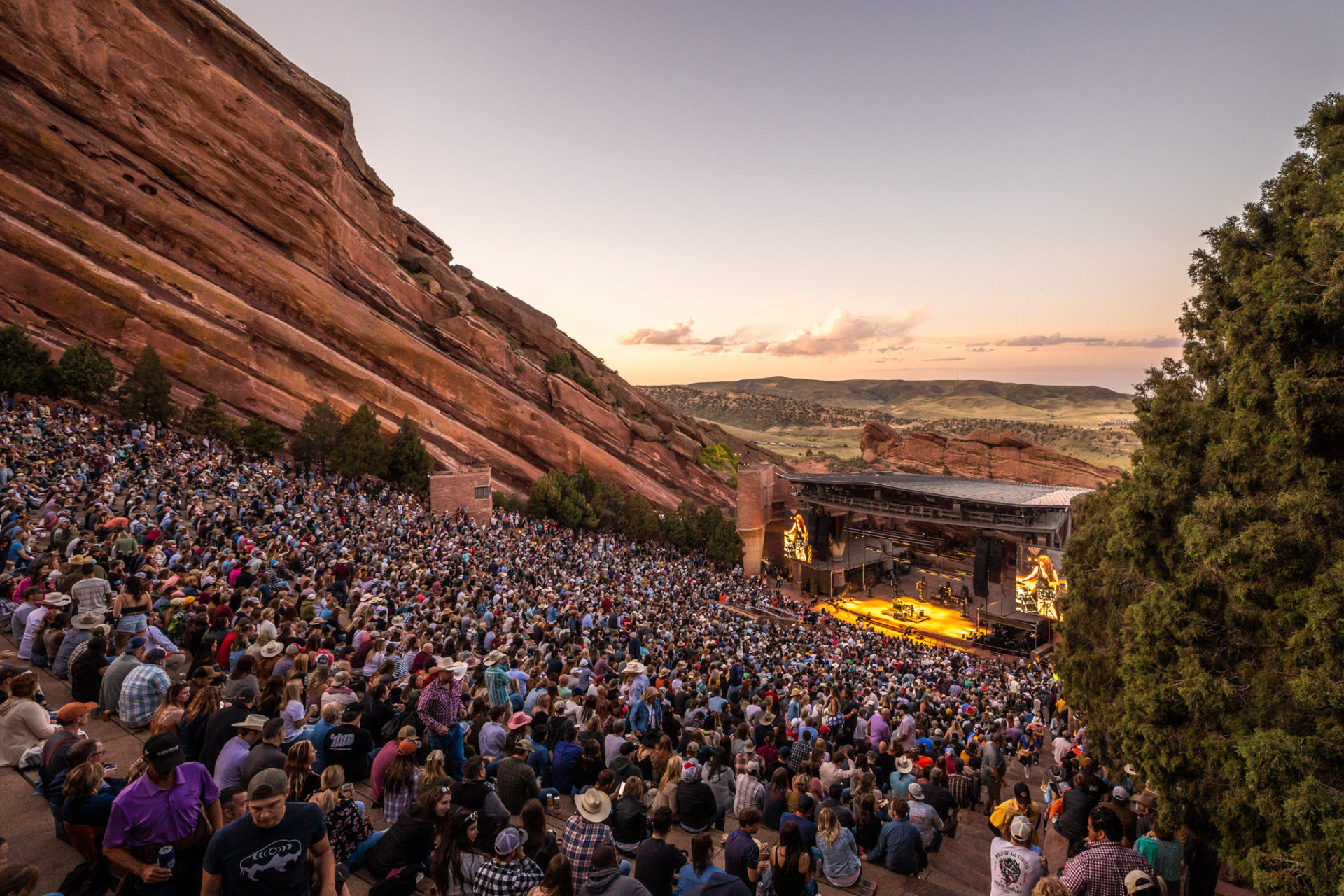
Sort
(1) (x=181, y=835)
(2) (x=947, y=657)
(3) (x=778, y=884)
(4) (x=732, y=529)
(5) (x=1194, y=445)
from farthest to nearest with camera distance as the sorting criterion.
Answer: (4) (x=732, y=529) < (2) (x=947, y=657) < (5) (x=1194, y=445) < (3) (x=778, y=884) < (1) (x=181, y=835)

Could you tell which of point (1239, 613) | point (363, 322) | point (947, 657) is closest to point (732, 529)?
point (947, 657)

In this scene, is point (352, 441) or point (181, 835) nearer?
point (181, 835)

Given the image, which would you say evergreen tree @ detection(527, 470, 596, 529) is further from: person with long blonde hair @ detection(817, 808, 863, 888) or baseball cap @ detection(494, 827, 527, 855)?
baseball cap @ detection(494, 827, 527, 855)

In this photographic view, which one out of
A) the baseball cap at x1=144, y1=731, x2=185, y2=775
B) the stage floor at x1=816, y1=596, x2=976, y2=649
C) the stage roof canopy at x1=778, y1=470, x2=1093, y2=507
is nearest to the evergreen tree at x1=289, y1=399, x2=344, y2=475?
the stage floor at x1=816, y1=596, x2=976, y2=649

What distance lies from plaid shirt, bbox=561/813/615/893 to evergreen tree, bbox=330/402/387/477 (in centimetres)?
3550

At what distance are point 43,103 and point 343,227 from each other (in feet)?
52.6

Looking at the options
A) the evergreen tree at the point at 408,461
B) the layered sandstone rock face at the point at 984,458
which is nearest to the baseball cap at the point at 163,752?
the evergreen tree at the point at 408,461

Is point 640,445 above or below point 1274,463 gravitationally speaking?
below

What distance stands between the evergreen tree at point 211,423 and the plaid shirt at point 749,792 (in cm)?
3561

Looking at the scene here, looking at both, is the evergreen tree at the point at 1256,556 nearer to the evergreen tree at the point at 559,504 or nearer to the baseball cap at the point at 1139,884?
the baseball cap at the point at 1139,884

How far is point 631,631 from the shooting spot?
17125 mm

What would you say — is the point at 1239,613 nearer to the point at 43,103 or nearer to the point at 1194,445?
the point at 1194,445

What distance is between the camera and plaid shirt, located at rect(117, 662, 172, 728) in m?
6.41

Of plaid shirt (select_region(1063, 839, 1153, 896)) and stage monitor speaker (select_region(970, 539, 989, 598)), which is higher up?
plaid shirt (select_region(1063, 839, 1153, 896))
